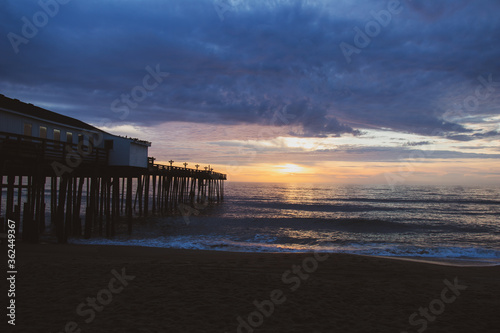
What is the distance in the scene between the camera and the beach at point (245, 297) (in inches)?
246

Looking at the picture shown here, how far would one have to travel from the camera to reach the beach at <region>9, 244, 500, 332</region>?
6.25 meters

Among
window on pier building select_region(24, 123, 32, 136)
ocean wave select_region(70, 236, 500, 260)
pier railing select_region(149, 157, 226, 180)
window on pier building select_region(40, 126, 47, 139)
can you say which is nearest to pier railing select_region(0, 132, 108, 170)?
window on pier building select_region(24, 123, 32, 136)

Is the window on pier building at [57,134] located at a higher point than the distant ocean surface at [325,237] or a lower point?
higher

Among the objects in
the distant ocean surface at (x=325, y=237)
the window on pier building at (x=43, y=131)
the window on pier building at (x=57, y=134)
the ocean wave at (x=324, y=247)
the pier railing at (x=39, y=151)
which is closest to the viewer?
the pier railing at (x=39, y=151)

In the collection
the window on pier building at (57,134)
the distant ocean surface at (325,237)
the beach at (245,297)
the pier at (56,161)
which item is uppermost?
the window on pier building at (57,134)

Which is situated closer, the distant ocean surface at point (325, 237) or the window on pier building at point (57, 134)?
the window on pier building at point (57, 134)

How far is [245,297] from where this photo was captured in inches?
306

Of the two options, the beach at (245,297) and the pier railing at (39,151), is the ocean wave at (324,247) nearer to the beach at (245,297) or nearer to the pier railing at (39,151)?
the pier railing at (39,151)

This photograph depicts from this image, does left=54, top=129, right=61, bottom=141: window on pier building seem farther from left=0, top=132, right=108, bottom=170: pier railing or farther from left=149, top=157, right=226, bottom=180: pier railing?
left=149, top=157, right=226, bottom=180: pier railing

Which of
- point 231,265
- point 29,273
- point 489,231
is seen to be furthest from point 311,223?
point 29,273

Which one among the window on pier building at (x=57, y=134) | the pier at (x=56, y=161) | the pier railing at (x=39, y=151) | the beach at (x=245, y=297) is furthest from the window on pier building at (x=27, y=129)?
the beach at (x=245, y=297)

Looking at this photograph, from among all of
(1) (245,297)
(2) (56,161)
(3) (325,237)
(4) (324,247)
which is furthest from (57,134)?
(3) (325,237)

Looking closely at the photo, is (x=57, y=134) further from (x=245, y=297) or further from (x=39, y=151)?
(x=245, y=297)

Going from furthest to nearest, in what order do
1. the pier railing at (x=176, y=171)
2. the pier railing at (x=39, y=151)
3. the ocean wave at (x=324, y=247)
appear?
the pier railing at (x=176, y=171) < the ocean wave at (x=324, y=247) < the pier railing at (x=39, y=151)
